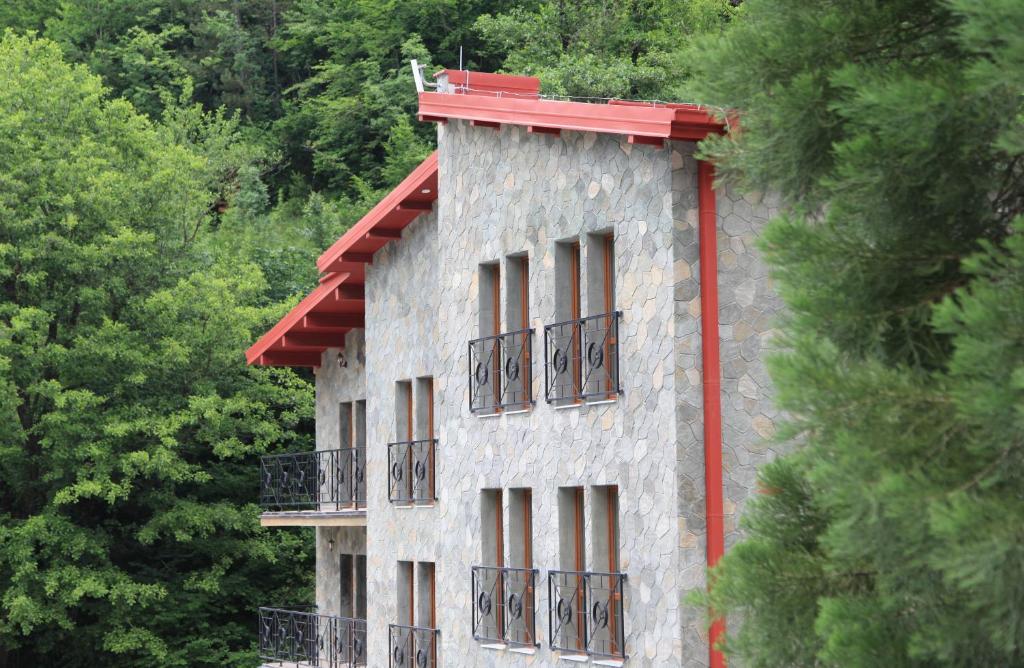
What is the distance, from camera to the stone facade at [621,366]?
1394 centimetres

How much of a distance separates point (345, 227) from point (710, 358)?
2888cm

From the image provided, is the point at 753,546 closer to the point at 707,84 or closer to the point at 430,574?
the point at 707,84

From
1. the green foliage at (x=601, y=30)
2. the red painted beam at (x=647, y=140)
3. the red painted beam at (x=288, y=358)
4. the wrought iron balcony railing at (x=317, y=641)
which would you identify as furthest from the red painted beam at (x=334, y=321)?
the green foliage at (x=601, y=30)

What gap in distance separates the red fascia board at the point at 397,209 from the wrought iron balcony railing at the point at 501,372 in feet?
8.92

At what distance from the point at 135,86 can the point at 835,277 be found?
153ft

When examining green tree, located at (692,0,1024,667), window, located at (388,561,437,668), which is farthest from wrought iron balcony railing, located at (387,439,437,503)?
green tree, located at (692,0,1024,667)

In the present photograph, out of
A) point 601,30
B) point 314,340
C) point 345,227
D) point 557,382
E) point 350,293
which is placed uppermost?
point 601,30

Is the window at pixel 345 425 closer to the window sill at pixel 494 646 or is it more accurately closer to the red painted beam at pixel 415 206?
the red painted beam at pixel 415 206

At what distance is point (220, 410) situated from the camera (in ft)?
101

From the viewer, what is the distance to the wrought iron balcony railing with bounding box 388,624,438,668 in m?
20.1

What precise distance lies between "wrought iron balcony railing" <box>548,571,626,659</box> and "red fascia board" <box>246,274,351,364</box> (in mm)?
8658

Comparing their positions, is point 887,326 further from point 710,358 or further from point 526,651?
point 526,651

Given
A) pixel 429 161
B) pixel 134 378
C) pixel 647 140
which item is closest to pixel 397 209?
pixel 429 161

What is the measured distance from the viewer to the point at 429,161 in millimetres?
19031
